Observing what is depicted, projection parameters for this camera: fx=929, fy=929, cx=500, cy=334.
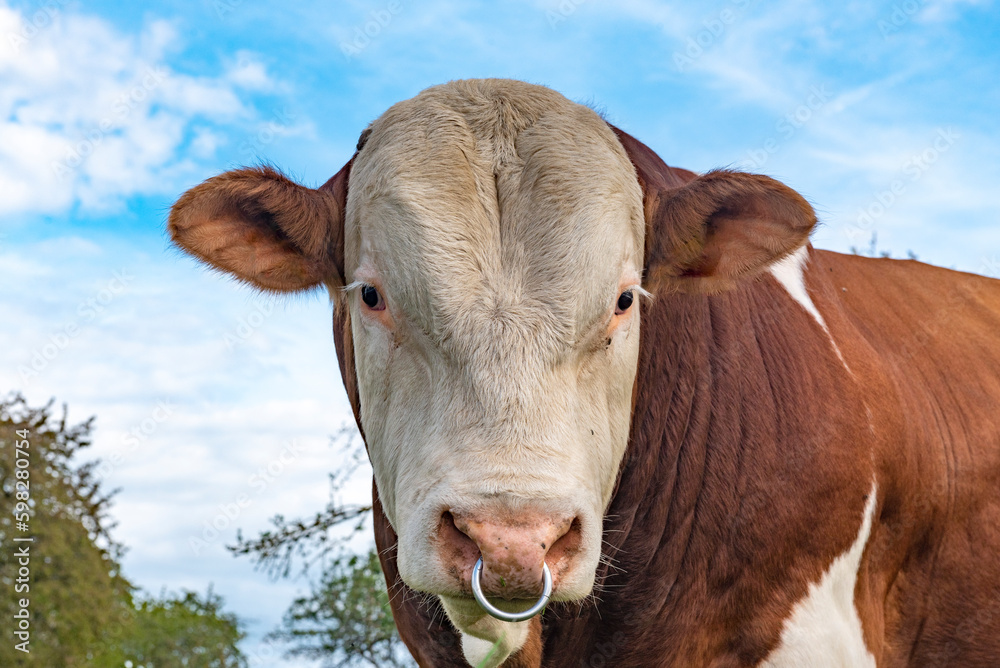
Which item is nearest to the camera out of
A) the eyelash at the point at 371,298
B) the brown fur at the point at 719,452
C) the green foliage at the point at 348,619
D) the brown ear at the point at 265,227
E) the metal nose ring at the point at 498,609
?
the metal nose ring at the point at 498,609

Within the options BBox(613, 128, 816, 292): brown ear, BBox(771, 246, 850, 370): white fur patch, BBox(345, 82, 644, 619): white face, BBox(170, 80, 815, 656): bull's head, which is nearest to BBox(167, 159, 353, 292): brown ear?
BBox(170, 80, 815, 656): bull's head

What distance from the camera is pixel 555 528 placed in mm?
2664

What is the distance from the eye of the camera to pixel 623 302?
348 centimetres

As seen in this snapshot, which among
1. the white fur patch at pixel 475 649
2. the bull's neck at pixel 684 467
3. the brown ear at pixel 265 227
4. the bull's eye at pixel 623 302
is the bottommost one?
the white fur patch at pixel 475 649

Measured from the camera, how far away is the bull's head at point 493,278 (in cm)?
275

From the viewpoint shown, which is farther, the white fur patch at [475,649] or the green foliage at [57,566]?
the green foliage at [57,566]

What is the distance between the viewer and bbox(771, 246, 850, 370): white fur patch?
15.1ft

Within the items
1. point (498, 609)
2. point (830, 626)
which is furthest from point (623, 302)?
point (830, 626)

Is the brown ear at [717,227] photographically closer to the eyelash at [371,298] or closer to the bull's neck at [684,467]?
the bull's neck at [684,467]

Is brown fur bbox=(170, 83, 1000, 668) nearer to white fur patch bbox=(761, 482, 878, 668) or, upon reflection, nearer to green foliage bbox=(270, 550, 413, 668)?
white fur patch bbox=(761, 482, 878, 668)

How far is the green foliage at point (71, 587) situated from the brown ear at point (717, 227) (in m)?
14.6

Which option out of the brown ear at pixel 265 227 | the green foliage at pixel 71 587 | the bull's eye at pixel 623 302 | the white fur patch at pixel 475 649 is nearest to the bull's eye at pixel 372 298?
the brown ear at pixel 265 227

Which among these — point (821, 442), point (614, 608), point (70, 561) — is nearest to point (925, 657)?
point (821, 442)

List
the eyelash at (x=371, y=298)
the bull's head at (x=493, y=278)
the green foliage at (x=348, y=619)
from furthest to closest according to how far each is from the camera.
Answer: the green foliage at (x=348, y=619) < the eyelash at (x=371, y=298) < the bull's head at (x=493, y=278)
